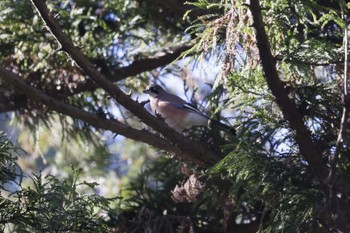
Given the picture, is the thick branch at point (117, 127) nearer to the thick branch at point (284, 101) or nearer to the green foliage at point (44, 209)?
the green foliage at point (44, 209)

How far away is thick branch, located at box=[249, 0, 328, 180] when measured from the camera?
2.50 meters

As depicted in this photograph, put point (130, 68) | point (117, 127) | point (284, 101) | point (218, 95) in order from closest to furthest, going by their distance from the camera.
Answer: point (284, 101)
point (117, 127)
point (218, 95)
point (130, 68)

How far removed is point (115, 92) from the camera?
9.83 ft

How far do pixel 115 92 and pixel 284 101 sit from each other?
2.41 ft

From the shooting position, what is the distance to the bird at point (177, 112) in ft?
13.5

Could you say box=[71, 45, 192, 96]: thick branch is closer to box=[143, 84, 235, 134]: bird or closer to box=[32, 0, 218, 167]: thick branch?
box=[143, 84, 235, 134]: bird

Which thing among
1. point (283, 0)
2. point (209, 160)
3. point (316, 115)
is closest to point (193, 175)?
point (209, 160)

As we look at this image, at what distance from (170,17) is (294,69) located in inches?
60.8

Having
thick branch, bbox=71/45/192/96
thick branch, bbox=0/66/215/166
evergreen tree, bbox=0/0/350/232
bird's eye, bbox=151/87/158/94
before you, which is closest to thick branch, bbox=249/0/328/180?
evergreen tree, bbox=0/0/350/232

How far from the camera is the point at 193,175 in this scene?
3.34 m

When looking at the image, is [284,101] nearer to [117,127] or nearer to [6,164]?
[117,127]

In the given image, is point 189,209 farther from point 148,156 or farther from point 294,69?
point 148,156

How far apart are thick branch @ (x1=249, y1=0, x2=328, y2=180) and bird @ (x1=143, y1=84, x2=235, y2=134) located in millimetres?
1036

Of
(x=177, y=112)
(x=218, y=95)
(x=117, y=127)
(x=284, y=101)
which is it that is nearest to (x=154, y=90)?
(x=177, y=112)
